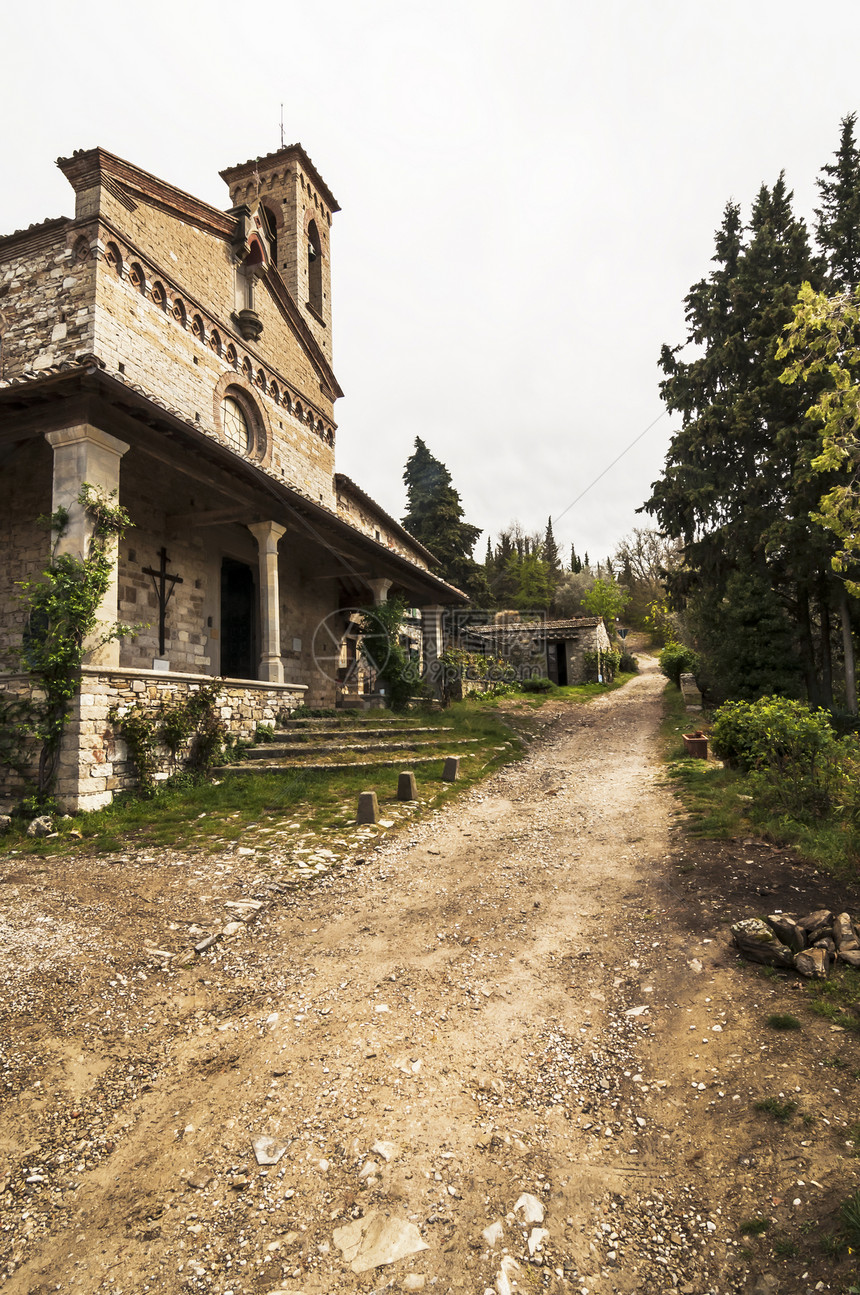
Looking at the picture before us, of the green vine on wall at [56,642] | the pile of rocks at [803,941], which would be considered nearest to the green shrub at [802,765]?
the pile of rocks at [803,941]

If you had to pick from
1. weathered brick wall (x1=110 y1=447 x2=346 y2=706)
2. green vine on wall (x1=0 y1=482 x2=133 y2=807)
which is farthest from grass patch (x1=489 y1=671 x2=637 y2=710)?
green vine on wall (x1=0 y1=482 x2=133 y2=807)

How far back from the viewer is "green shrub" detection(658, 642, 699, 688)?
73.1ft

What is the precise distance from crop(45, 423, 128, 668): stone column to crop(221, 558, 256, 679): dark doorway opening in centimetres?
575

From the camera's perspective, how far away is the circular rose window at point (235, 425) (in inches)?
509

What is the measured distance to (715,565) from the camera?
17.0 meters

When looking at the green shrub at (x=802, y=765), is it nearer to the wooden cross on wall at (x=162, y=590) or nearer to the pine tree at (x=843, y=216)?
the wooden cross on wall at (x=162, y=590)

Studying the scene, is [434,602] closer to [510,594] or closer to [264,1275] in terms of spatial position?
[264,1275]

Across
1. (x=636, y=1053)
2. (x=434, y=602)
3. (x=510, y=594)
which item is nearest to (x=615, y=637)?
(x=510, y=594)

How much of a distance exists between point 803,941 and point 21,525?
1119cm

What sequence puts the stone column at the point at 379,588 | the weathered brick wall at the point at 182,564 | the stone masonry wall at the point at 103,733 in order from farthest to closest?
the stone column at the point at 379,588 < the weathered brick wall at the point at 182,564 < the stone masonry wall at the point at 103,733

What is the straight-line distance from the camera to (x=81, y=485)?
7645mm

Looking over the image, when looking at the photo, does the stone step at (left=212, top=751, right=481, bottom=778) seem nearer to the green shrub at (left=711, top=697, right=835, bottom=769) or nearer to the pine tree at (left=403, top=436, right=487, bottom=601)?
the green shrub at (left=711, top=697, right=835, bottom=769)

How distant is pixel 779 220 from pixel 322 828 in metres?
20.6

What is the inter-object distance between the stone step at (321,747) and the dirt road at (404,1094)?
14.8ft
